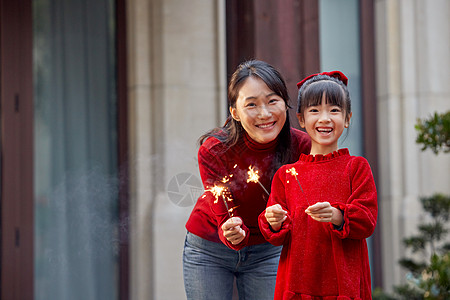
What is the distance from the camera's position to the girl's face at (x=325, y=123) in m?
1.57

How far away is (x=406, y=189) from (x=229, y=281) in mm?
3397

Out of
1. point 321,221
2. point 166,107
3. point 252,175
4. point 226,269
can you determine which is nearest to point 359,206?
point 321,221

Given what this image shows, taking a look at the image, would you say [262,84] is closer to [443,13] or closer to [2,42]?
[2,42]

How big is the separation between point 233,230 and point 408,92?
381cm

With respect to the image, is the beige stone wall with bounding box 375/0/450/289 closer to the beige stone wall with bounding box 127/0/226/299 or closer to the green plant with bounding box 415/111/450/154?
the beige stone wall with bounding box 127/0/226/299

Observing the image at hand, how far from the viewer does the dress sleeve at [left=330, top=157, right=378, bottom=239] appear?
148 cm

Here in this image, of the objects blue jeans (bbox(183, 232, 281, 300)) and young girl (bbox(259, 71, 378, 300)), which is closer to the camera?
young girl (bbox(259, 71, 378, 300))

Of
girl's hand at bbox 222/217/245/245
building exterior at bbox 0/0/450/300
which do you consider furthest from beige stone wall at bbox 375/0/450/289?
girl's hand at bbox 222/217/245/245

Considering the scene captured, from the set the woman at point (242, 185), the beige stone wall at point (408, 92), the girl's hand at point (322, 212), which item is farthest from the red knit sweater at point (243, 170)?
the beige stone wall at point (408, 92)

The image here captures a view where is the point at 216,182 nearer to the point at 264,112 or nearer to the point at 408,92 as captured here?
the point at 264,112

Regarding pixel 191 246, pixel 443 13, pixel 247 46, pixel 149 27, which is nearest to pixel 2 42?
pixel 149 27

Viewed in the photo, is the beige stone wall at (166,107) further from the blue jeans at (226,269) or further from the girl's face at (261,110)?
the girl's face at (261,110)

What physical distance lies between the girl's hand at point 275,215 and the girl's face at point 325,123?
19 cm

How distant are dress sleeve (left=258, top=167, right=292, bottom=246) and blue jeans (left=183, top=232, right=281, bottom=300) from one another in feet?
1.10
